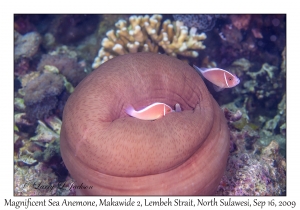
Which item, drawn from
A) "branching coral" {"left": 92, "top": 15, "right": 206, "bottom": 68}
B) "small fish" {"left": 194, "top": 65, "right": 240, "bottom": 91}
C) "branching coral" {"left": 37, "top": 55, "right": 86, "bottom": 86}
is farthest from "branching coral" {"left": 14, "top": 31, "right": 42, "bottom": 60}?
"small fish" {"left": 194, "top": 65, "right": 240, "bottom": 91}

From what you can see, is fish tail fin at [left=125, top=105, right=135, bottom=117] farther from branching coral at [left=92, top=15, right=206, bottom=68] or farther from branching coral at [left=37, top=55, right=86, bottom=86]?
branching coral at [left=37, top=55, right=86, bottom=86]

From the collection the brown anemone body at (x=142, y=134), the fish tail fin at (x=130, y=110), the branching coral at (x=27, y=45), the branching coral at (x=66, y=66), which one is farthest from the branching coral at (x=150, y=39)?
the fish tail fin at (x=130, y=110)

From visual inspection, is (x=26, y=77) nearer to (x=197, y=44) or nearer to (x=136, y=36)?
(x=136, y=36)

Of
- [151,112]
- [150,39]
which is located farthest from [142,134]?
[150,39]

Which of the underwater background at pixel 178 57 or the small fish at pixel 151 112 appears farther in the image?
the underwater background at pixel 178 57

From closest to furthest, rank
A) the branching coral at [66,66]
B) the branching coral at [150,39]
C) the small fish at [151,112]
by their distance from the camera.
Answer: the small fish at [151,112], the branching coral at [150,39], the branching coral at [66,66]

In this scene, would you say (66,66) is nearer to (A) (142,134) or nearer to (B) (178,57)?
(B) (178,57)

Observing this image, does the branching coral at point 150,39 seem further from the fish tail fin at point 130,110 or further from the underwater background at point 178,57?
the fish tail fin at point 130,110
